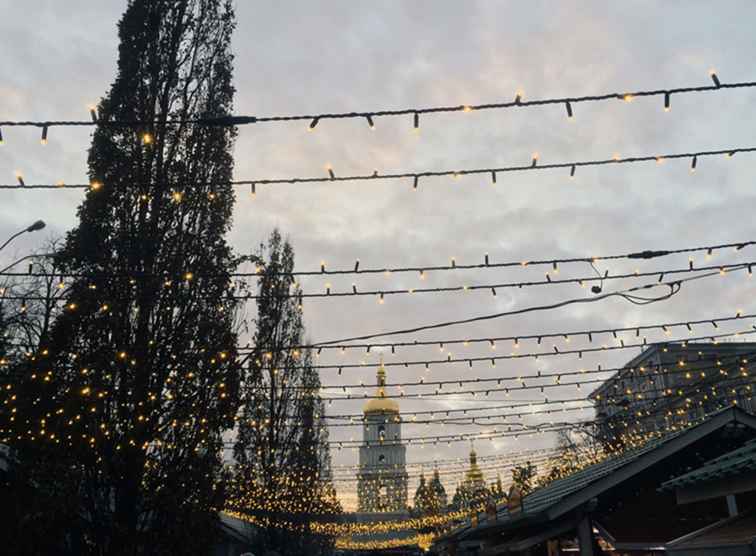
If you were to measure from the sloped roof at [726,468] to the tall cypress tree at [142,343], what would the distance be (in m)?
7.34

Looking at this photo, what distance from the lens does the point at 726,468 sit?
6.30m

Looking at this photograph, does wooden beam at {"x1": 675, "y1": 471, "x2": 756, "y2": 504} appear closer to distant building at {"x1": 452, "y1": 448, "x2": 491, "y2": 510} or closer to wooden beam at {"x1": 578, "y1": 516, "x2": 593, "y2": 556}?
wooden beam at {"x1": 578, "y1": 516, "x2": 593, "y2": 556}

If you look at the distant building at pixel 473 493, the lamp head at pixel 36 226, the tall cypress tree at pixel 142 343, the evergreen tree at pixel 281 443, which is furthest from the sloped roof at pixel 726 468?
the evergreen tree at pixel 281 443

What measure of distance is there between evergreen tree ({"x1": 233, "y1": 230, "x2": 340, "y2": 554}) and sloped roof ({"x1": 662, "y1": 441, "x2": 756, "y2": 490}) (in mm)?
15360

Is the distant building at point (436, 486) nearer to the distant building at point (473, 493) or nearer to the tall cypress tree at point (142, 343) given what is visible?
the distant building at point (473, 493)

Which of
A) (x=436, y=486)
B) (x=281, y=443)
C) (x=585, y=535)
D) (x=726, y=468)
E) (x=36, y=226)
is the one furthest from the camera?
(x=436, y=486)

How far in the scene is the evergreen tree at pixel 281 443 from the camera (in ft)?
73.2

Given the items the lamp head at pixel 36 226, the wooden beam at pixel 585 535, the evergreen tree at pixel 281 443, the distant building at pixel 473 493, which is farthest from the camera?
the evergreen tree at pixel 281 443

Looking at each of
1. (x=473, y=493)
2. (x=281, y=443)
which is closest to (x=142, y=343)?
(x=281, y=443)

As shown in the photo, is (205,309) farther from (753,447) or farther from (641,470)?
(753,447)

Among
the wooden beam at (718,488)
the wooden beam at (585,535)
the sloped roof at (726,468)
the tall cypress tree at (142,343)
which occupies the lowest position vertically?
the wooden beam at (585,535)

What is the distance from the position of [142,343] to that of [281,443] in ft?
49.5

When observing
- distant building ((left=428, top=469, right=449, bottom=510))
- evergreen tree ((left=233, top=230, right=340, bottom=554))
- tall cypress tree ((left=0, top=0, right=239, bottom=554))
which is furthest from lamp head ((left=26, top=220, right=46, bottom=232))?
distant building ((left=428, top=469, right=449, bottom=510))

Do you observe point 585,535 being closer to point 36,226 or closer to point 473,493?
point 36,226
